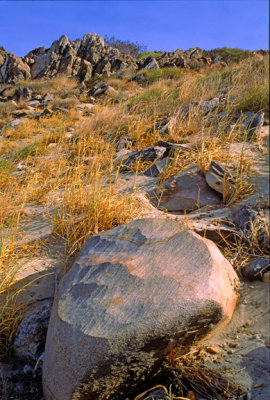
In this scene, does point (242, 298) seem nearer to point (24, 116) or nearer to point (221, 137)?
point (221, 137)

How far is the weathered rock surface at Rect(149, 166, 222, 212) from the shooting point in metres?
3.34

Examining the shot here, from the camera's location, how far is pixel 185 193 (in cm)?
346

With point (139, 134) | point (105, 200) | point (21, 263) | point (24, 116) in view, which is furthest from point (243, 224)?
point (24, 116)

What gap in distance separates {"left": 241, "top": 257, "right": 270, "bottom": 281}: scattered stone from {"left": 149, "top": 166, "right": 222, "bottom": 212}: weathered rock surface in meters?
0.99

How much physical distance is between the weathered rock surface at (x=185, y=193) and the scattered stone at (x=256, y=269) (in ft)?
3.25

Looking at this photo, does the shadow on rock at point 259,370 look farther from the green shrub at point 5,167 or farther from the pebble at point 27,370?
the green shrub at point 5,167

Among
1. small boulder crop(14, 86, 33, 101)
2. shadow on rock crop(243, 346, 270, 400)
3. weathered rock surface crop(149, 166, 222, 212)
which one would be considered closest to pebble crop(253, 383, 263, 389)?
shadow on rock crop(243, 346, 270, 400)

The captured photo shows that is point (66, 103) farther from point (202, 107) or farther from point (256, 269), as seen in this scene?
point (256, 269)

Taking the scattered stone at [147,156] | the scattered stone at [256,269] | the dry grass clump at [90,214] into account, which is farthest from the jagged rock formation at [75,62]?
the scattered stone at [256,269]

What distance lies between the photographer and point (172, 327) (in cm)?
148

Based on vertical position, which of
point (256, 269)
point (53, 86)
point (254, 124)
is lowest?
point (256, 269)

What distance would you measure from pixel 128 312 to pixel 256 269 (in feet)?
3.91

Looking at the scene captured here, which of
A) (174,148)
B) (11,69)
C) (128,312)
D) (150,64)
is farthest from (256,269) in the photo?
(11,69)

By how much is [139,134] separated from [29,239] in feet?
10.0
